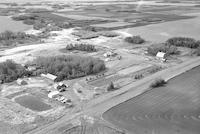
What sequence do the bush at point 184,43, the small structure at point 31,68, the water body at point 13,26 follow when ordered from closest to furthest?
the small structure at point 31,68
the bush at point 184,43
the water body at point 13,26

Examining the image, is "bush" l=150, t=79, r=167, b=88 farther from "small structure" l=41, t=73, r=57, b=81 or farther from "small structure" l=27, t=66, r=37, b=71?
"small structure" l=27, t=66, r=37, b=71

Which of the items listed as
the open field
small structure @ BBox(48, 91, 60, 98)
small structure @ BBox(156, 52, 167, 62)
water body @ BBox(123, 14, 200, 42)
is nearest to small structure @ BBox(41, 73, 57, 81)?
the open field

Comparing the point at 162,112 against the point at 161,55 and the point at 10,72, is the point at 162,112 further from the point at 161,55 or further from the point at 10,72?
the point at 10,72

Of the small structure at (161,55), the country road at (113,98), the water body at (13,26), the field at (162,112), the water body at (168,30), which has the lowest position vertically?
the field at (162,112)

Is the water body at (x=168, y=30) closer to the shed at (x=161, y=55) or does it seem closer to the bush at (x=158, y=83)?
the shed at (x=161, y=55)

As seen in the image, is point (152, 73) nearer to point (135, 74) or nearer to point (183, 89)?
point (135, 74)

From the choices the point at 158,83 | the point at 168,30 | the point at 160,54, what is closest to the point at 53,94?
the point at 158,83

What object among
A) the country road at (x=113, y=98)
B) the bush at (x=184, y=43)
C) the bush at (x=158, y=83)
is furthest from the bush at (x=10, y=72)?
the bush at (x=184, y=43)
